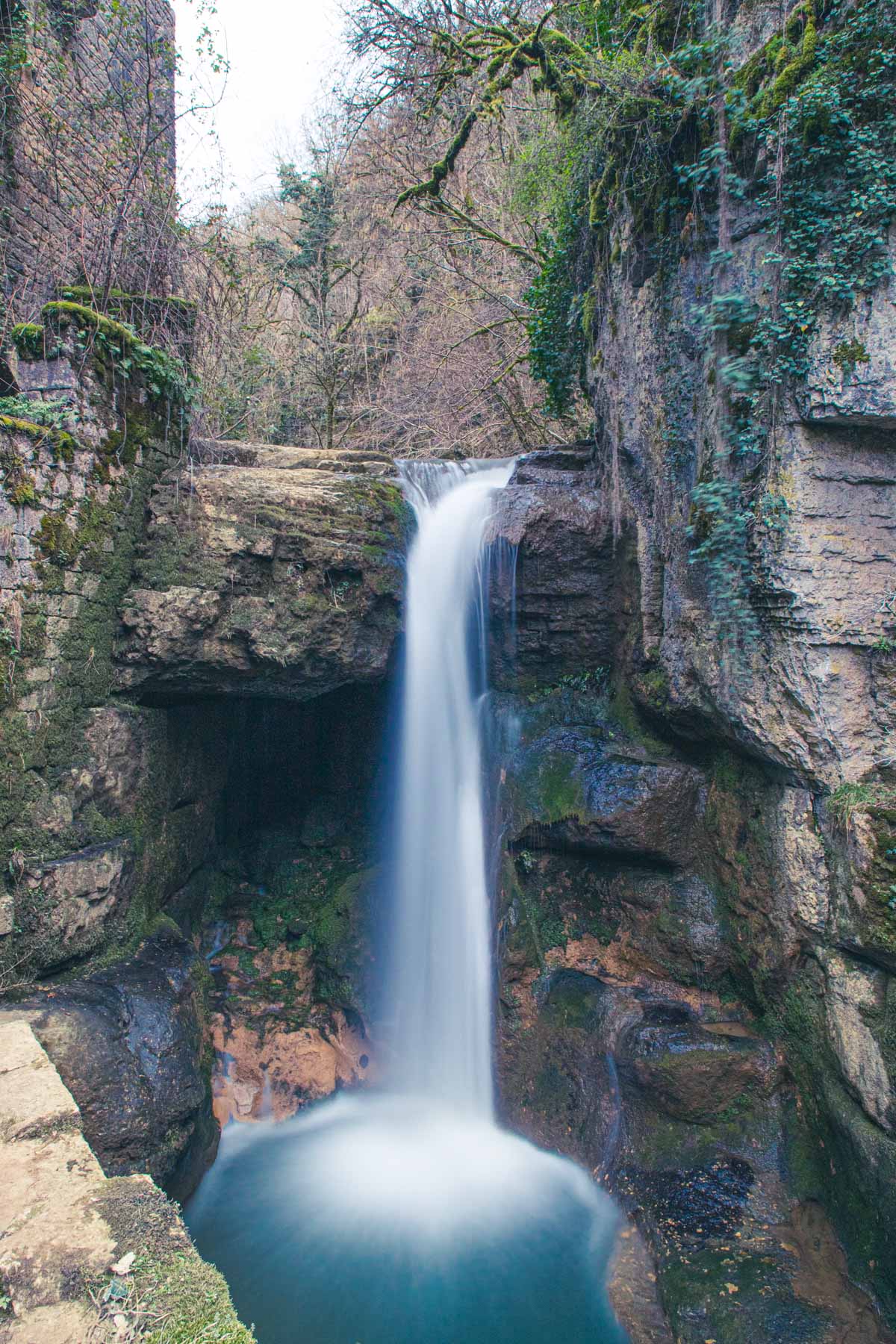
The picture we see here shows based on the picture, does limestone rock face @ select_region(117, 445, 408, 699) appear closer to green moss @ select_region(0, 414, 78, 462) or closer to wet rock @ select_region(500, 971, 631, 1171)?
green moss @ select_region(0, 414, 78, 462)

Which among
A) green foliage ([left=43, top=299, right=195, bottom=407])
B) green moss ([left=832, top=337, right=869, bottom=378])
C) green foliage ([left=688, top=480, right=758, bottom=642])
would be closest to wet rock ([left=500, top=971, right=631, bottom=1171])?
green foliage ([left=688, top=480, right=758, bottom=642])

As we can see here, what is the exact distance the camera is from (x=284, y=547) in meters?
5.34

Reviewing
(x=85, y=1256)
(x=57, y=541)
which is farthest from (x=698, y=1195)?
(x=57, y=541)

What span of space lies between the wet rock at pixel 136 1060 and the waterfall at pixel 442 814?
1655 millimetres

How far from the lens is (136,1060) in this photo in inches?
161

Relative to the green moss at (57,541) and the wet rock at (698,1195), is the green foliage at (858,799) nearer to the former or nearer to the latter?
the wet rock at (698,1195)

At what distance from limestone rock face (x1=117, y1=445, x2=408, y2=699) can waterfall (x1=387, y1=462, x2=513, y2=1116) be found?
1.69 ft

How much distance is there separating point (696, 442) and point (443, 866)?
12.0 ft

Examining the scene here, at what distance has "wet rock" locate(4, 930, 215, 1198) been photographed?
3.80 meters

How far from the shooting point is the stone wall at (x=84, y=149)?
5.37 meters

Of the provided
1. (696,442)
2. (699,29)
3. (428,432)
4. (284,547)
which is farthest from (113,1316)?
(428,432)

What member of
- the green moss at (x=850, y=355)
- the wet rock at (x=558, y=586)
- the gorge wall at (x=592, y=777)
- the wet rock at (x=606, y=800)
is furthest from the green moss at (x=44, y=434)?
the green moss at (x=850, y=355)

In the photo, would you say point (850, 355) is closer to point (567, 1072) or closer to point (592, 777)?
point (592, 777)

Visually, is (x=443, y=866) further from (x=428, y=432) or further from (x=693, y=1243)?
(x=428, y=432)
